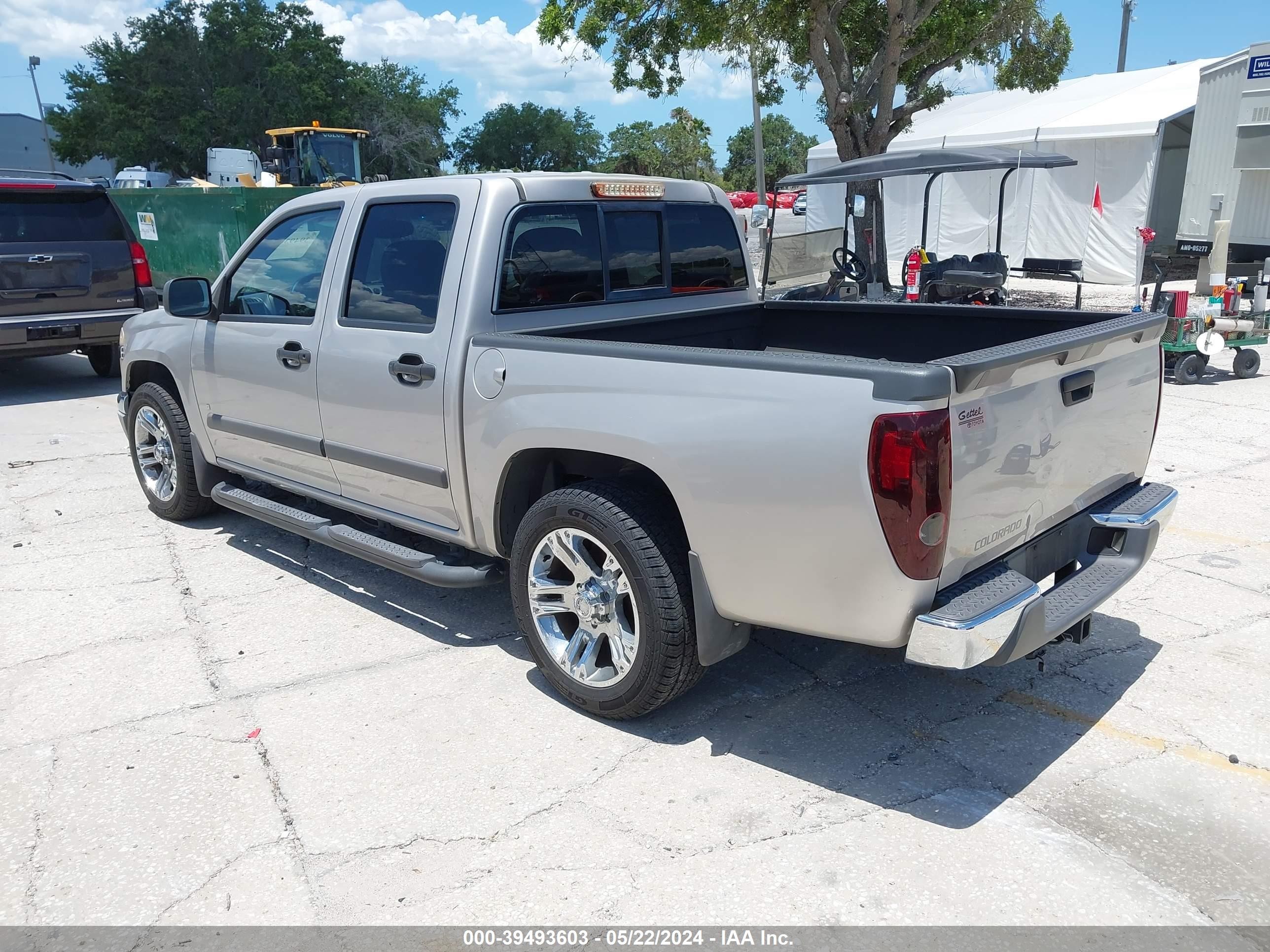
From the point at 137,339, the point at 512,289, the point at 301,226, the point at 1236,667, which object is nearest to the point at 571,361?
the point at 512,289

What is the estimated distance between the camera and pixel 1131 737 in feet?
11.8

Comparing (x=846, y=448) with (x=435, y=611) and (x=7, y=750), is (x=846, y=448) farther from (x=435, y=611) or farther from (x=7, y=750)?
(x=7, y=750)

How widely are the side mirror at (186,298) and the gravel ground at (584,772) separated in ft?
4.70

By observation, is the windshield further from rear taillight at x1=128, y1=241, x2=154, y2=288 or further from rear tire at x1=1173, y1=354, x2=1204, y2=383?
rear tire at x1=1173, y1=354, x2=1204, y2=383

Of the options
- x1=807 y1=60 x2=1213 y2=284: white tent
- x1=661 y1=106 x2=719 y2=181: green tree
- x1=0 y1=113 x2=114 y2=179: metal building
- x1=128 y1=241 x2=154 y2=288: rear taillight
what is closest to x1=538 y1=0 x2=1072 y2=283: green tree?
x1=807 y1=60 x2=1213 y2=284: white tent

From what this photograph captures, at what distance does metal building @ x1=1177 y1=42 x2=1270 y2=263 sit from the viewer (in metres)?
16.6

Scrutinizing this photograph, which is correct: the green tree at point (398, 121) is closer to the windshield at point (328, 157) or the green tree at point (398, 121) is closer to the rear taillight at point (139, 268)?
the windshield at point (328, 157)

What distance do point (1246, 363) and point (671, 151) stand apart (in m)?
69.0

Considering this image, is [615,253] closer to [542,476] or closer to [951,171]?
[542,476]

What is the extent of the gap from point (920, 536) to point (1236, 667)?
216 cm

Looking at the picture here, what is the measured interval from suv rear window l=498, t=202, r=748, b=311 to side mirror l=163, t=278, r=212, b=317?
2.05m

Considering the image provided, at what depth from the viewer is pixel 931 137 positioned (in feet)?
78.1

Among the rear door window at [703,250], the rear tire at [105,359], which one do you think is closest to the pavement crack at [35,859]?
the rear door window at [703,250]

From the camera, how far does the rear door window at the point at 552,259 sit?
13.5ft
